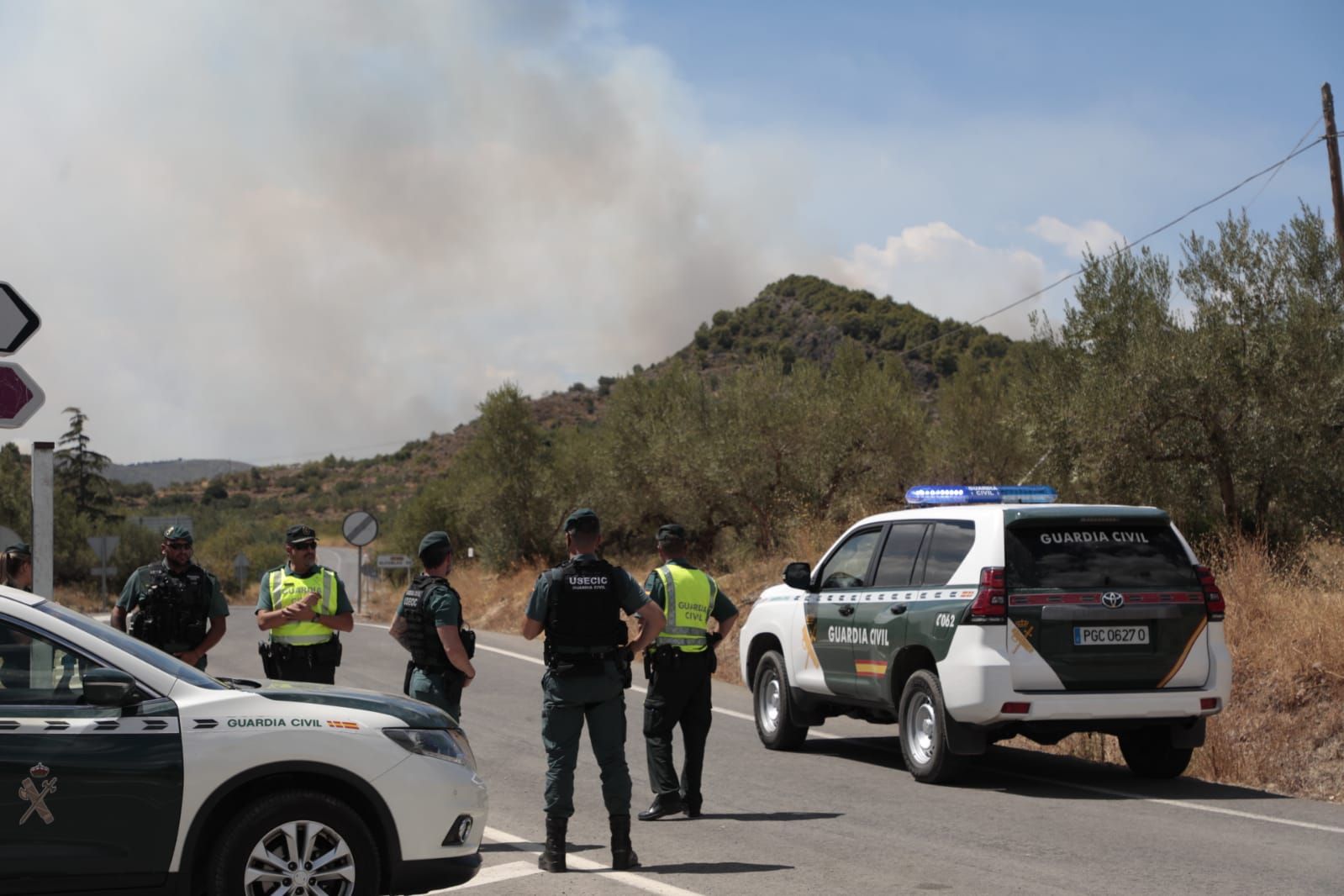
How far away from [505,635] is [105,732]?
23.1 meters

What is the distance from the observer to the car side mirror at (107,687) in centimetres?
557

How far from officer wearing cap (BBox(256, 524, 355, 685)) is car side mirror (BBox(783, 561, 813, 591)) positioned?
4104mm

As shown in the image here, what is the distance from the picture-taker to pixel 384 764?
6.02 metres

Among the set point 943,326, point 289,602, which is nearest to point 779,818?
point 289,602

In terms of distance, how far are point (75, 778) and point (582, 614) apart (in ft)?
9.78

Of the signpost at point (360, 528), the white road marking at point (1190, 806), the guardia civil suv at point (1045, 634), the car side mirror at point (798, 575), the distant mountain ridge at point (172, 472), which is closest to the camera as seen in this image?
the white road marking at point (1190, 806)

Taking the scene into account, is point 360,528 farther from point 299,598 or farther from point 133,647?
point 133,647

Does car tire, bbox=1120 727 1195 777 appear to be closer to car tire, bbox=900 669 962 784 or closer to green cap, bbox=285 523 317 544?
car tire, bbox=900 669 962 784

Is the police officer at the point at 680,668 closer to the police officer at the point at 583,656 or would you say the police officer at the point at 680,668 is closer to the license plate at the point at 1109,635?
the police officer at the point at 583,656

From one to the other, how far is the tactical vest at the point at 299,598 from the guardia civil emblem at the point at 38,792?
386 cm

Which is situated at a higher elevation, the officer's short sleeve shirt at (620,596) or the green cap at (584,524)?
the green cap at (584,524)

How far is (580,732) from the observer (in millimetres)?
7676

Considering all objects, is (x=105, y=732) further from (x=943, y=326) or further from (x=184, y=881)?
(x=943, y=326)

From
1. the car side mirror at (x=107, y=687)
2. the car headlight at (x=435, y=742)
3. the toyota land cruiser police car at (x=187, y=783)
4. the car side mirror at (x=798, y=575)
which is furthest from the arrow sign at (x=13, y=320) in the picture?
the car side mirror at (x=798, y=575)
